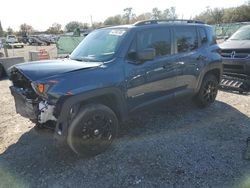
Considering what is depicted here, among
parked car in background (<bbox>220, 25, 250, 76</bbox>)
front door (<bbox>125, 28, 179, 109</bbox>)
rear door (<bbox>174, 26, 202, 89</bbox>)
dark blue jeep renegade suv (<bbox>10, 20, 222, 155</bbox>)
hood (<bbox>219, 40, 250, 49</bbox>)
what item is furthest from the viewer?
hood (<bbox>219, 40, 250, 49</bbox>)

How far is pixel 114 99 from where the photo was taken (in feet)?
13.9

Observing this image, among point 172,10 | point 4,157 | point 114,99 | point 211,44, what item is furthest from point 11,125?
point 172,10

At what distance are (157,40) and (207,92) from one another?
2.05 meters

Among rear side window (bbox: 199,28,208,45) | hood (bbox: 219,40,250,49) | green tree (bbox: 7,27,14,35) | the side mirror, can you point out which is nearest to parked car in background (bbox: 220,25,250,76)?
hood (bbox: 219,40,250,49)

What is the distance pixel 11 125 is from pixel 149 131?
275cm

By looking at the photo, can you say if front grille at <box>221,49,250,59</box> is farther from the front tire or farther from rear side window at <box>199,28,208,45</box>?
the front tire

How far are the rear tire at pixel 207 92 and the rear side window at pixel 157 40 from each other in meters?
1.51

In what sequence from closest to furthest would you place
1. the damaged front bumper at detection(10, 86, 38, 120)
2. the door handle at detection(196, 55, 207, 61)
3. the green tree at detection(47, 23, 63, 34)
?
the damaged front bumper at detection(10, 86, 38, 120), the door handle at detection(196, 55, 207, 61), the green tree at detection(47, 23, 63, 34)

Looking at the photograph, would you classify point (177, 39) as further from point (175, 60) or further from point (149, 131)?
point (149, 131)

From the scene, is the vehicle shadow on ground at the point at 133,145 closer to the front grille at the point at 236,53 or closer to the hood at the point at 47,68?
the hood at the point at 47,68

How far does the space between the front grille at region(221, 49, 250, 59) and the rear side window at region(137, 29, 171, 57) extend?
3753mm

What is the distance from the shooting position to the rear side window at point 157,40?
4.59m

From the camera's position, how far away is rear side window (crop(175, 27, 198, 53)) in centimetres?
526

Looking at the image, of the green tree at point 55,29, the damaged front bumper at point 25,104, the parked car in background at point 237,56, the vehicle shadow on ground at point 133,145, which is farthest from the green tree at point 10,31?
the damaged front bumper at point 25,104
